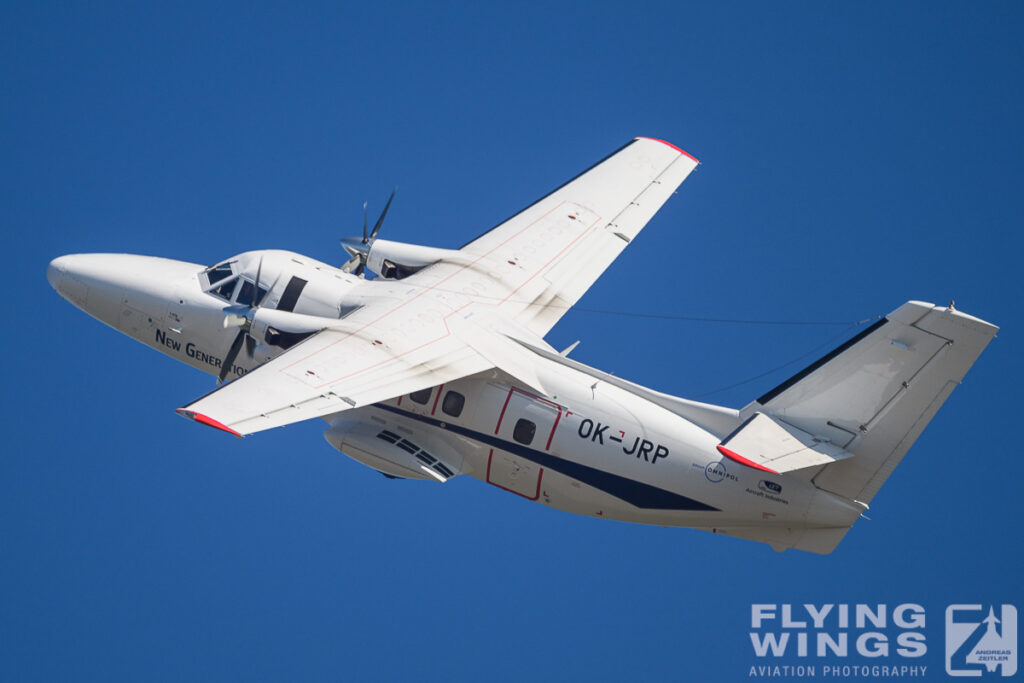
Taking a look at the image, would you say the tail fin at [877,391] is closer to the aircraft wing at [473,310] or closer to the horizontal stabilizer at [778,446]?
the horizontal stabilizer at [778,446]

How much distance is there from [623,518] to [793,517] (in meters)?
3.59

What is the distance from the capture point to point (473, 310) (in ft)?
92.1

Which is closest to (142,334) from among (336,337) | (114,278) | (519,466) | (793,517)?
(114,278)

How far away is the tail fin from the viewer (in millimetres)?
23031

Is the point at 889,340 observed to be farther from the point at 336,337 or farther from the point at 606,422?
the point at 336,337

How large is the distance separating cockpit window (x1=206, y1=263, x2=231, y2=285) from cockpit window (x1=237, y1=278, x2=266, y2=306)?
61 cm

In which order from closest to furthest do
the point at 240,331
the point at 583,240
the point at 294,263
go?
the point at 240,331 < the point at 294,263 < the point at 583,240

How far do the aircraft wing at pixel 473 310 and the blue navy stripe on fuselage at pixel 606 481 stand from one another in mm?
1464

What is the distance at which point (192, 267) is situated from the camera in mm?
30406

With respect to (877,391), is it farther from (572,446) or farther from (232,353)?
(232,353)

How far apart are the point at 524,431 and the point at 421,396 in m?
2.37

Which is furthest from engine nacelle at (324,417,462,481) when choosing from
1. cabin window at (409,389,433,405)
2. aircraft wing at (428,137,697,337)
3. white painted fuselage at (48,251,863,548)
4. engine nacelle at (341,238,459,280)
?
engine nacelle at (341,238,459,280)

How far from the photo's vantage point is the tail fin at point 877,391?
907 inches

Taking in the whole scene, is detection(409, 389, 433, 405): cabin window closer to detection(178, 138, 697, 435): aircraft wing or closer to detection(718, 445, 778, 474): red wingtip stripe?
detection(178, 138, 697, 435): aircraft wing
